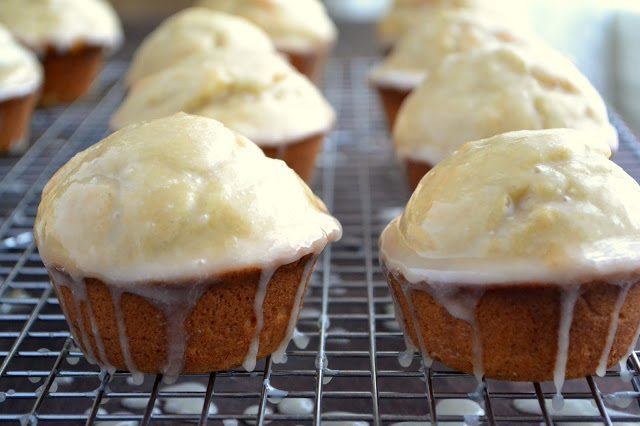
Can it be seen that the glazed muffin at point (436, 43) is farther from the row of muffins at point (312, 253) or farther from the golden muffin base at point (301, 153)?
the row of muffins at point (312, 253)

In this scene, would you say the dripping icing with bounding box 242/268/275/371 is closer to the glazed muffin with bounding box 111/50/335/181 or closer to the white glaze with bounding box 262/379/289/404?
the white glaze with bounding box 262/379/289/404

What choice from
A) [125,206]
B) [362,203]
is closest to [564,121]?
[362,203]

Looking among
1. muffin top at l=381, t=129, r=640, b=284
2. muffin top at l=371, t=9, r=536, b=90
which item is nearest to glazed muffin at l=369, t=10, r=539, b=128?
muffin top at l=371, t=9, r=536, b=90

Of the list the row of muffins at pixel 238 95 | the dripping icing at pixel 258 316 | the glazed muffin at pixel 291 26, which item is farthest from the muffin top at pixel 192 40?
the dripping icing at pixel 258 316

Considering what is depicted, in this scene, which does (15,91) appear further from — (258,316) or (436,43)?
(258,316)

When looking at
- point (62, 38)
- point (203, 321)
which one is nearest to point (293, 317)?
point (203, 321)

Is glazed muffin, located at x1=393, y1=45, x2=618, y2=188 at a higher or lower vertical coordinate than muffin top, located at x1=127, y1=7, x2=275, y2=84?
higher

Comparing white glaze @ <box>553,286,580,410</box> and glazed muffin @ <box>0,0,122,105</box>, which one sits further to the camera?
glazed muffin @ <box>0,0,122,105</box>
